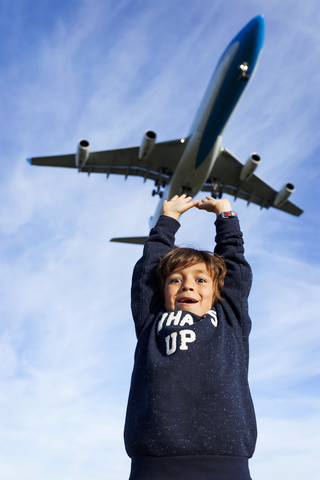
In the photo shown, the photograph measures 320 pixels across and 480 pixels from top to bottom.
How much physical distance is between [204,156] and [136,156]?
5.34 m

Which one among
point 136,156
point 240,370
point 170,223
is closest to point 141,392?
point 240,370

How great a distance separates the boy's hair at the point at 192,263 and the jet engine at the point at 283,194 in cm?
2419

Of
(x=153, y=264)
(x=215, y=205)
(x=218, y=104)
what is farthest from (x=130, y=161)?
(x=153, y=264)

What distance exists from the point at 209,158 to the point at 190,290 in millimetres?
19786

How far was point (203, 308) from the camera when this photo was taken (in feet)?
8.14

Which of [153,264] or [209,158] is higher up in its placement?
[209,158]

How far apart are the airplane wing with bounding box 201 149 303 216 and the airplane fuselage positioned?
4536mm

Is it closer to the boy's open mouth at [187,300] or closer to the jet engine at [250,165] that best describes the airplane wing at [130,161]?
the jet engine at [250,165]

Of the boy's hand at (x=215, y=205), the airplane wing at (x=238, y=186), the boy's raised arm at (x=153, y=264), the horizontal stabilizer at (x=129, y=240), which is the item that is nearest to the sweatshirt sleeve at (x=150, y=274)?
the boy's raised arm at (x=153, y=264)

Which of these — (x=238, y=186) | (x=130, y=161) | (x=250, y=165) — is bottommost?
(x=250, y=165)

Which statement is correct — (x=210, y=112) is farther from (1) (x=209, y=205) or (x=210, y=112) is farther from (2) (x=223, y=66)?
(1) (x=209, y=205)

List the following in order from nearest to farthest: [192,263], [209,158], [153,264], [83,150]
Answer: [192,263] → [153,264] → [209,158] → [83,150]

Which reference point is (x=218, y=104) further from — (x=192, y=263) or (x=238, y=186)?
(x=192, y=263)

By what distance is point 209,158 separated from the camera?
21.6 meters
